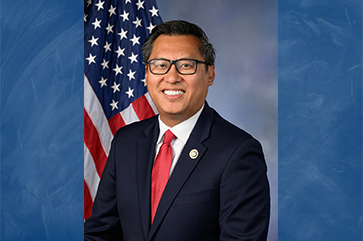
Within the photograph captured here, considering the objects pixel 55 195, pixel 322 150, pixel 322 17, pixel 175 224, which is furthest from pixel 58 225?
pixel 322 17

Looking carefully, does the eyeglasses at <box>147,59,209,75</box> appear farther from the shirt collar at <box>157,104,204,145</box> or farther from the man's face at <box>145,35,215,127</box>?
the shirt collar at <box>157,104,204,145</box>

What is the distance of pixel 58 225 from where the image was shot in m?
2.89

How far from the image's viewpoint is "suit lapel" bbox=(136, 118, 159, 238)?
1702 millimetres

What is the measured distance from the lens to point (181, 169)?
1.68m

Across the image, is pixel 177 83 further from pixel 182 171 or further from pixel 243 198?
pixel 243 198

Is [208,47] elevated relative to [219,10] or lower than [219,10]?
lower

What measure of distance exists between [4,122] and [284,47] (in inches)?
94.1

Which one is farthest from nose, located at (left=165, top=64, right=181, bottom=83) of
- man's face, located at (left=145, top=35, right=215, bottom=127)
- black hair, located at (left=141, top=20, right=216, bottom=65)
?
black hair, located at (left=141, top=20, right=216, bottom=65)

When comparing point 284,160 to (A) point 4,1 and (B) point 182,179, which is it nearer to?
(B) point 182,179

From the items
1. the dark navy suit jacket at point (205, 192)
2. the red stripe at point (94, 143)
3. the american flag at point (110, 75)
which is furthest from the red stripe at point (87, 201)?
the dark navy suit jacket at point (205, 192)

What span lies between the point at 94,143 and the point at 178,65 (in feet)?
4.44

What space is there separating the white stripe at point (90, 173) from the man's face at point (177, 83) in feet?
4.00

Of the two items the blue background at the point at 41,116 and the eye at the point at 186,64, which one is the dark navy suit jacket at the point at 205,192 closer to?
the eye at the point at 186,64

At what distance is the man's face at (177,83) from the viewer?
1.75 meters
